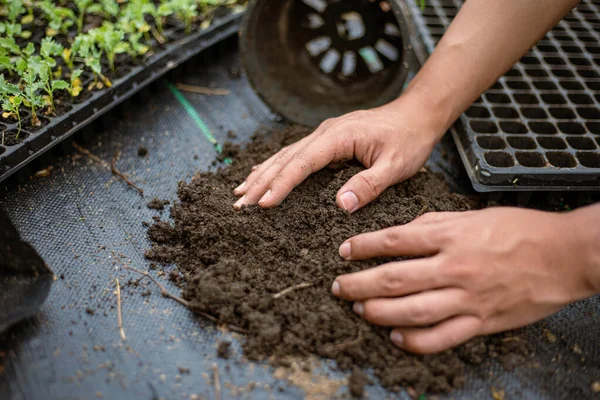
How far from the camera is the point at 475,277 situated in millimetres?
1076

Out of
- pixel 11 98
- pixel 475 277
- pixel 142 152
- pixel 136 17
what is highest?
pixel 11 98

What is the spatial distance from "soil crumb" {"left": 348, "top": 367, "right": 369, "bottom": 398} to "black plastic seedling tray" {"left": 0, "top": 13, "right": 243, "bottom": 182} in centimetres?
115

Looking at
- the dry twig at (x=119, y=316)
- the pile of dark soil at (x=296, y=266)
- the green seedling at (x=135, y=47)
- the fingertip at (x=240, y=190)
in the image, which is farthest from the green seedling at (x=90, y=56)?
the dry twig at (x=119, y=316)

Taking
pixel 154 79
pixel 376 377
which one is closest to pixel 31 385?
pixel 376 377

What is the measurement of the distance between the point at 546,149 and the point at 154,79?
1482mm

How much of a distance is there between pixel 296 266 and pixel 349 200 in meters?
0.24

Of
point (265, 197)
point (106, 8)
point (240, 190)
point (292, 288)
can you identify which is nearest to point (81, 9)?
point (106, 8)

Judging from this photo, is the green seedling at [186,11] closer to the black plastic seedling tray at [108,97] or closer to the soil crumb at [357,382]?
the black plastic seedling tray at [108,97]

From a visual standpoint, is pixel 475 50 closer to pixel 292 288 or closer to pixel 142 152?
pixel 292 288

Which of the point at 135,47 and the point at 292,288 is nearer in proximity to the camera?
the point at 292,288

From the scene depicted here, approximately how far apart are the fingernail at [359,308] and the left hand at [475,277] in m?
0.02

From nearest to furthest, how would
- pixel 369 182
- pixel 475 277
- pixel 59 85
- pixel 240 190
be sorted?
pixel 475 277 → pixel 369 182 → pixel 240 190 → pixel 59 85

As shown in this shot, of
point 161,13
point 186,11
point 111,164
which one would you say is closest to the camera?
point 111,164

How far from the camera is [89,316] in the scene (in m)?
1.25
